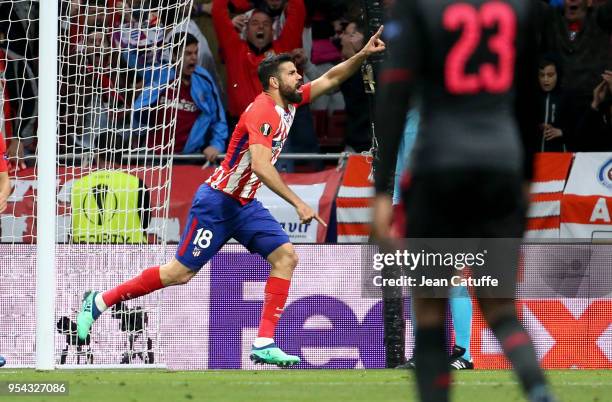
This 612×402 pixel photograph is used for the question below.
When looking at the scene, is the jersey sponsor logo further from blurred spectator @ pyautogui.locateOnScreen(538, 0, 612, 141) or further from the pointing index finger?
the pointing index finger

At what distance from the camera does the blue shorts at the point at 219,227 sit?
9047 millimetres

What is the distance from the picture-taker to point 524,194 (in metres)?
4.67

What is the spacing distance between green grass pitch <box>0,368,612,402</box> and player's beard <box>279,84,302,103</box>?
1.86 metres

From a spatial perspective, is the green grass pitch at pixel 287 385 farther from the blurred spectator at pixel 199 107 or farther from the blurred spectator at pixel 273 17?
the blurred spectator at pixel 273 17

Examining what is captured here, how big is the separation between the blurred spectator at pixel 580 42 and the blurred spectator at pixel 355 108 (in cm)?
185

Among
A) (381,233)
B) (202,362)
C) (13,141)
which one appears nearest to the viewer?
(381,233)

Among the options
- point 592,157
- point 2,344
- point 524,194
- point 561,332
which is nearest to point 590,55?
point 592,157

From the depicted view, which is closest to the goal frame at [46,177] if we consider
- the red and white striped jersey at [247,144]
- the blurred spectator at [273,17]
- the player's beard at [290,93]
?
the red and white striped jersey at [247,144]

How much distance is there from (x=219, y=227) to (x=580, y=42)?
5695mm

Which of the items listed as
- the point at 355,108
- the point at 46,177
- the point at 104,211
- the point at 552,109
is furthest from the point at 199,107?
the point at 46,177

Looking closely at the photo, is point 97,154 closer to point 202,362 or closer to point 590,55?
point 202,362

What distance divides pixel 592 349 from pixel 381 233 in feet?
19.5

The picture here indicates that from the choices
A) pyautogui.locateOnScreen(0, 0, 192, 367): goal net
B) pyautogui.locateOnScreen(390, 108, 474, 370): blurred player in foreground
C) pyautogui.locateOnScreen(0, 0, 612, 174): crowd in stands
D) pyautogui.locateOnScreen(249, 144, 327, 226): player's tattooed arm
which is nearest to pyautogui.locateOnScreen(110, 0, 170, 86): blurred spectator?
pyautogui.locateOnScreen(0, 0, 192, 367): goal net

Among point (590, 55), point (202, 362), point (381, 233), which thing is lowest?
point (202, 362)
